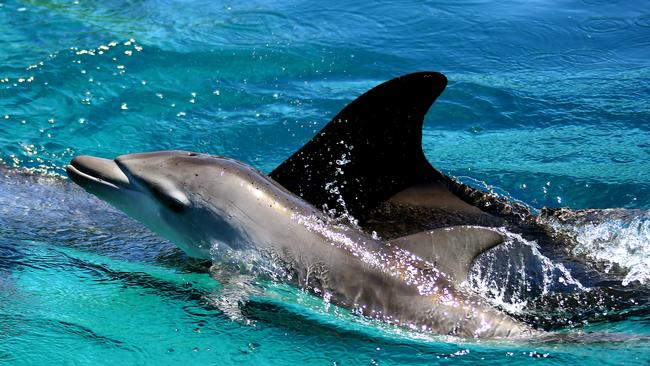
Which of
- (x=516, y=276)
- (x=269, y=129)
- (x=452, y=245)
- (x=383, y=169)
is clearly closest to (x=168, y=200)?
(x=383, y=169)

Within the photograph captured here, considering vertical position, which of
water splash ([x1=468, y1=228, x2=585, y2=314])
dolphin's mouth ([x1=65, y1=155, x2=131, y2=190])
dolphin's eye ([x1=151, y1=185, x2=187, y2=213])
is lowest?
water splash ([x1=468, y1=228, x2=585, y2=314])

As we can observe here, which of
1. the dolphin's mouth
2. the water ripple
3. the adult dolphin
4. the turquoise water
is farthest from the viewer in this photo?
the water ripple

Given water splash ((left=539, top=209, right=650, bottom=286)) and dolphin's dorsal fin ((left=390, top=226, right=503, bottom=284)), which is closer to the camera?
dolphin's dorsal fin ((left=390, top=226, right=503, bottom=284))

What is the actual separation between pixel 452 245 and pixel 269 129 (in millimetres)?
4552

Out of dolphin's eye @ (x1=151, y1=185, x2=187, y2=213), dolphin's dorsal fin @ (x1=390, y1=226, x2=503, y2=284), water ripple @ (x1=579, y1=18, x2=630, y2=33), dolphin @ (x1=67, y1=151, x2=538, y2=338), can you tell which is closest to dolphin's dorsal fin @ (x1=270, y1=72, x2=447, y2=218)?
dolphin @ (x1=67, y1=151, x2=538, y2=338)

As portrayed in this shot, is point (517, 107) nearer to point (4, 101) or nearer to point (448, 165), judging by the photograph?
A: point (448, 165)

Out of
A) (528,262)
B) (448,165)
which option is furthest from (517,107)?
(528,262)

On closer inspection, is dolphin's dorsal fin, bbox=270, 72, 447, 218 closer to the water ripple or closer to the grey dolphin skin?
the grey dolphin skin

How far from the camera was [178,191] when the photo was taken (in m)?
6.56

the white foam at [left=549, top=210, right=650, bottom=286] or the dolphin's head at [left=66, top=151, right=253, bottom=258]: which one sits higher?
the dolphin's head at [left=66, top=151, right=253, bottom=258]

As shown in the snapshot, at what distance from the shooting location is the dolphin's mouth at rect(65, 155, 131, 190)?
262 inches

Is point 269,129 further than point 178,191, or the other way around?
point 269,129

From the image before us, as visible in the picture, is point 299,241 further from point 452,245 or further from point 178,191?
point 452,245

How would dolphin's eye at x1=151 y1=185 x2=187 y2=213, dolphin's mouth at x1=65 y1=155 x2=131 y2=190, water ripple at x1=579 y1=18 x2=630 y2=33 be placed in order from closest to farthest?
dolphin's eye at x1=151 y1=185 x2=187 y2=213 → dolphin's mouth at x1=65 y1=155 x2=131 y2=190 → water ripple at x1=579 y1=18 x2=630 y2=33
